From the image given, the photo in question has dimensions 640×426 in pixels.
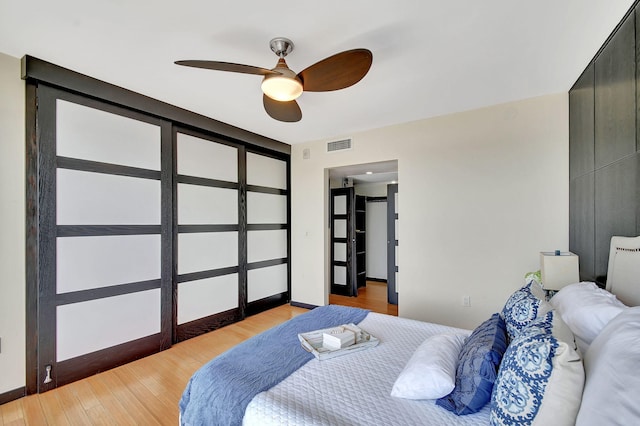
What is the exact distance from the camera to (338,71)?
1.80m

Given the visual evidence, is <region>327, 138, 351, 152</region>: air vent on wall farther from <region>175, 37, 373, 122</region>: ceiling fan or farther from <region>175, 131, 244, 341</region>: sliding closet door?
<region>175, 37, 373, 122</region>: ceiling fan

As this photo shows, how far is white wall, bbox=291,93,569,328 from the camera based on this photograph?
2.81 metres

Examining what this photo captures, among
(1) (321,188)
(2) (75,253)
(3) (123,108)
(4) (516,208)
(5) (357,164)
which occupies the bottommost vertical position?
(2) (75,253)

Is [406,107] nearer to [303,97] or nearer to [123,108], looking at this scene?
[303,97]

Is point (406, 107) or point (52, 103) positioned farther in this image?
point (406, 107)

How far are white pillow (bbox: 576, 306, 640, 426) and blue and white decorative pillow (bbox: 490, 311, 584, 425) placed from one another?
0.12 feet

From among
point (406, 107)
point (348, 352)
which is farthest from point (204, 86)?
point (348, 352)

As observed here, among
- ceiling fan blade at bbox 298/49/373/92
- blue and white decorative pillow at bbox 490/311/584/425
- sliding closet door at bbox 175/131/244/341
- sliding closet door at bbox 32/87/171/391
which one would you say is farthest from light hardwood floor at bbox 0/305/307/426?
ceiling fan blade at bbox 298/49/373/92

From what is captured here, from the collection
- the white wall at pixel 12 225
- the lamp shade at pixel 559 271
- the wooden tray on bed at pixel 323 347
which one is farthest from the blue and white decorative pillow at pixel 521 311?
the white wall at pixel 12 225

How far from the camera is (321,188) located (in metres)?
4.27

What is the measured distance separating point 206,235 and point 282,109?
1878mm

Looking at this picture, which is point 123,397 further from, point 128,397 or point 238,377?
point 238,377

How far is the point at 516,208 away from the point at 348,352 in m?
2.44

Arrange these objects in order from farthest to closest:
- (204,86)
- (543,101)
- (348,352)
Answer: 1. (543,101)
2. (204,86)
3. (348,352)
